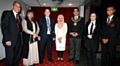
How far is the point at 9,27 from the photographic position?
2750mm

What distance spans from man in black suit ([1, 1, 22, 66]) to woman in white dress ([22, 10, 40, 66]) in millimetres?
293

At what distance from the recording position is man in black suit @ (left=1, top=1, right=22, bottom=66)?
268cm

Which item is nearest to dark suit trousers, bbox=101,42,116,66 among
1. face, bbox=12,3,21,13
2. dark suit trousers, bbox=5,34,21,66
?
dark suit trousers, bbox=5,34,21,66

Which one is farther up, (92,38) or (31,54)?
(92,38)

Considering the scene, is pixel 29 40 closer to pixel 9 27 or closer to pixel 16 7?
pixel 9 27

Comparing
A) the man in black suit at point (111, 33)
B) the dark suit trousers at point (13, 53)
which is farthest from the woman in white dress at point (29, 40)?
the man in black suit at point (111, 33)

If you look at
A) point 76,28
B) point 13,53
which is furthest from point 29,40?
point 76,28

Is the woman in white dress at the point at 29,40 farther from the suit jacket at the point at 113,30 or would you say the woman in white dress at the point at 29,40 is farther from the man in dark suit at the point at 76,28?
the suit jacket at the point at 113,30

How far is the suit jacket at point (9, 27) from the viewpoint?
2.68 metres

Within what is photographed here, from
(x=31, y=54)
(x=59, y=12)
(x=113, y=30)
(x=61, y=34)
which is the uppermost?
(x=59, y=12)

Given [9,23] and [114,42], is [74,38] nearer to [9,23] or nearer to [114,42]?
[114,42]

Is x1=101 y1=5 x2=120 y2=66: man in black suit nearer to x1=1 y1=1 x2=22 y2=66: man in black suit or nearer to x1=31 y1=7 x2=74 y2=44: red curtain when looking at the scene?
x1=1 y1=1 x2=22 y2=66: man in black suit

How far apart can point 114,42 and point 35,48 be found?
194 cm

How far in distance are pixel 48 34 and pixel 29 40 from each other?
654 mm
